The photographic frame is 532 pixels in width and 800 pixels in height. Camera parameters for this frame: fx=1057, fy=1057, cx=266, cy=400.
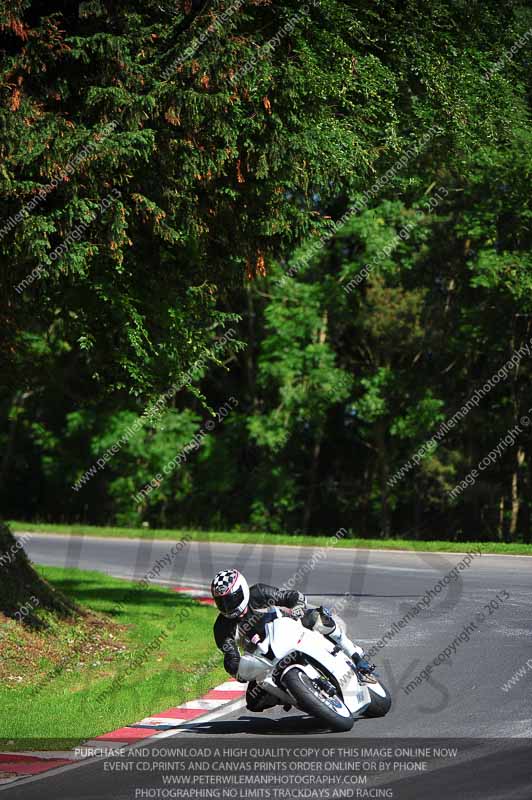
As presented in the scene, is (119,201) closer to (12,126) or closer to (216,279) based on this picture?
(12,126)

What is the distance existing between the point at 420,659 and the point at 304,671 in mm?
3272

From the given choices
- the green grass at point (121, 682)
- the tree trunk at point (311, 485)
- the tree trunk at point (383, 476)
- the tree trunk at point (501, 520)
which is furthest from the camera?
the tree trunk at point (311, 485)

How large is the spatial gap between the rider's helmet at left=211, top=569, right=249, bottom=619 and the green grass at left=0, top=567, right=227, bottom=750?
176 cm

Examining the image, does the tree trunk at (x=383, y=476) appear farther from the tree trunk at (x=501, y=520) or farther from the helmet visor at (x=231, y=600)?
the helmet visor at (x=231, y=600)

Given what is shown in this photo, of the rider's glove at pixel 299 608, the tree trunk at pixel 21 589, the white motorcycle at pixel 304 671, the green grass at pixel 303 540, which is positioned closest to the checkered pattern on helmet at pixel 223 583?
the white motorcycle at pixel 304 671

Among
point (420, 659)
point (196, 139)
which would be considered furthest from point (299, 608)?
point (196, 139)

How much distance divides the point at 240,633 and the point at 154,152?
6159mm

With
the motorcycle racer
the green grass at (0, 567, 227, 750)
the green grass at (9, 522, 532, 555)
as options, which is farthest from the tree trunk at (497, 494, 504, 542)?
the motorcycle racer

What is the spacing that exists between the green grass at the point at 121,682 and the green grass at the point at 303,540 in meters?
8.93

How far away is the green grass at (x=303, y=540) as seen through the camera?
23.6 m

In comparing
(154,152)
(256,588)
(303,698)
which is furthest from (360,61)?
(303,698)

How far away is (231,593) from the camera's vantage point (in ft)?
28.3

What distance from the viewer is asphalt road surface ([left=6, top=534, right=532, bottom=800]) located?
7.12 metres

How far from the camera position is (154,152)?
12.4 meters
